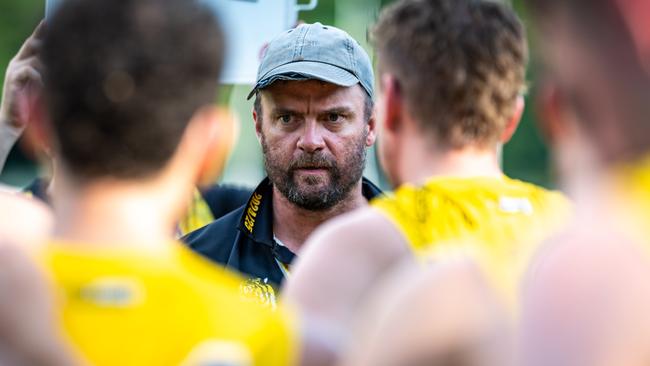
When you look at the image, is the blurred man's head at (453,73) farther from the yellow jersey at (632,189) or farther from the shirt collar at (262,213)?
the shirt collar at (262,213)

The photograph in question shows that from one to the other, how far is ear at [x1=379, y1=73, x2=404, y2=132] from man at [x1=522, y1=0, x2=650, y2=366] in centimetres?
51

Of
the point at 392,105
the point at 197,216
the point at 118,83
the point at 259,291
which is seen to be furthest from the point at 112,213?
the point at 197,216

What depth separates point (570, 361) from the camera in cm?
119

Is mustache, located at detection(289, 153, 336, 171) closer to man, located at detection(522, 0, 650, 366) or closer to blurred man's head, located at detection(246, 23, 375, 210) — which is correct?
blurred man's head, located at detection(246, 23, 375, 210)

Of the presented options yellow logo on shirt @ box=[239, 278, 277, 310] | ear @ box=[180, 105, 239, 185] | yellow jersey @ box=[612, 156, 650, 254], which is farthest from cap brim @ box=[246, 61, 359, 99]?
yellow jersey @ box=[612, 156, 650, 254]

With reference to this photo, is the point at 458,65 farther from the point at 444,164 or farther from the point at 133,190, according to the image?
the point at 133,190

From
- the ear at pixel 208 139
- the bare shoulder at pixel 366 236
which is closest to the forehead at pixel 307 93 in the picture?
the bare shoulder at pixel 366 236

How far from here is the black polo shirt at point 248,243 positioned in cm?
355

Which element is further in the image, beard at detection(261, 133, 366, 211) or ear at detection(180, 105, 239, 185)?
beard at detection(261, 133, 366, 211)

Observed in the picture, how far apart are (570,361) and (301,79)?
257cm

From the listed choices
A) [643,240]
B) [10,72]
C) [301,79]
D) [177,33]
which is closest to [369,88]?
[301,79]

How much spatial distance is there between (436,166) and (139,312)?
1.98 feet

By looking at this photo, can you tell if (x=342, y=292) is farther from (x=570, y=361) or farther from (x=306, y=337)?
(x=570, y=361)

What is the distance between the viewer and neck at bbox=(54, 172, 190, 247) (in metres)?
1.45
